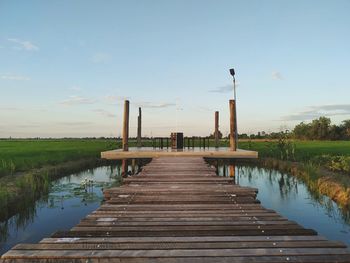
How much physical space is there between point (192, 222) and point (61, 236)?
5.80ft

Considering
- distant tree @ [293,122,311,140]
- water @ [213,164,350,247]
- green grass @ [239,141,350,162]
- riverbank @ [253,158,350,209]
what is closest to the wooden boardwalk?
water @ [213,164,350,247]

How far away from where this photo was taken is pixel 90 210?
11.0 m

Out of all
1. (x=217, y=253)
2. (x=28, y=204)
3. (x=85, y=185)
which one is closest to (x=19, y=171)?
(x=85, y=185)

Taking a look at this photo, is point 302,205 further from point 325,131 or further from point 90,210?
point 325,131

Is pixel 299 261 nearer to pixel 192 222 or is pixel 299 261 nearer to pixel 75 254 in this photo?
pixel 192 222

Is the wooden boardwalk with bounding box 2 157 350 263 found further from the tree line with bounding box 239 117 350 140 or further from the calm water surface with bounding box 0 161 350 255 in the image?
the tree line with bounding box 239 117 350 140

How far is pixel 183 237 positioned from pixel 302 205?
9.47 m

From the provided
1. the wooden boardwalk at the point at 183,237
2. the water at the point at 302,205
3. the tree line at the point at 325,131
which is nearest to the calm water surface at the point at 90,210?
the water at the point at 302,205

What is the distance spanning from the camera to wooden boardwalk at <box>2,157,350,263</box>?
308 cm

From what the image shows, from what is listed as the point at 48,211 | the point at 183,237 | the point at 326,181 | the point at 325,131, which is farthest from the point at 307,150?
the point at 325,131

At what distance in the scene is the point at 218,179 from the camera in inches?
330

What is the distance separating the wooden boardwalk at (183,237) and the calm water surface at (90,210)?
3.75 metres

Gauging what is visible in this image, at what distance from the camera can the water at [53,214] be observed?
813cm

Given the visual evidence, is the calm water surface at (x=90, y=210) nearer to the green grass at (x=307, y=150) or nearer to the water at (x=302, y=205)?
the water at (x=302, y=205)
